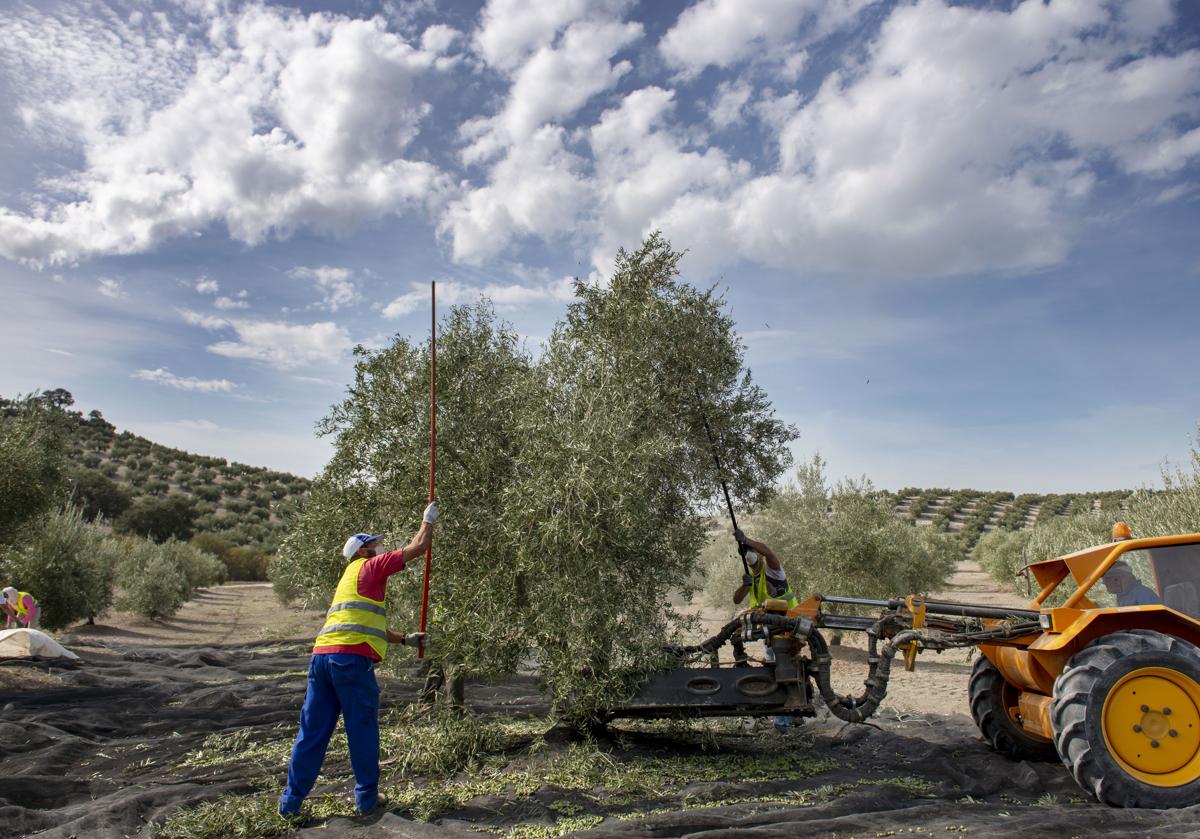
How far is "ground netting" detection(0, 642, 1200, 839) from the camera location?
5.43 meters

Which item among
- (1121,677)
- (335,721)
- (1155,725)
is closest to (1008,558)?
(1155,725)

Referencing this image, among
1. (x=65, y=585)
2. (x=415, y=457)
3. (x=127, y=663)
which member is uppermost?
(x=415, y=457)

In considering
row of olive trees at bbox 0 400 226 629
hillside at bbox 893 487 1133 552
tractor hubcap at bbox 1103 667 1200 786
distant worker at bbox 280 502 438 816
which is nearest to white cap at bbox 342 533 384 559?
distant worker at bbox 280 502 438 816

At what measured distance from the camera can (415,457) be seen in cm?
921

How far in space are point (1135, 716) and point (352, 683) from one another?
667 cm

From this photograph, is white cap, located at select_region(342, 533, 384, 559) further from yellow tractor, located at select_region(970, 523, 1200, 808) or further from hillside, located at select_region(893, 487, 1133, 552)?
hillside, located at select_region(893, 487, 1133, 552)

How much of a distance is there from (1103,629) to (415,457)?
7.44 m

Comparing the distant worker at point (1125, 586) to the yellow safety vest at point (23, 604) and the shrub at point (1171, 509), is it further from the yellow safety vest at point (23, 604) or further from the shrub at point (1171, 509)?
the yellow safety vest at point (23, 604)

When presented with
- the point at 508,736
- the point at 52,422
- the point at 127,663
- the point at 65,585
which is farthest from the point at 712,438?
the point at 65,585

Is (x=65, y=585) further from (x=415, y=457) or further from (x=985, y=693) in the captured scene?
(x=985, y=693)

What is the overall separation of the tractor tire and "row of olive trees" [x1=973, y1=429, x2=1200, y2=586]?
6066 millimetres

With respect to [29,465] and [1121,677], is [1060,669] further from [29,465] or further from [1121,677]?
[29,465]

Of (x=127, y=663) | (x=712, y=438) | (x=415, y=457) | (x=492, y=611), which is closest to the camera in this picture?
(x=492, y=611)

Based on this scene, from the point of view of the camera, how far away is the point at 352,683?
21.5 ft
